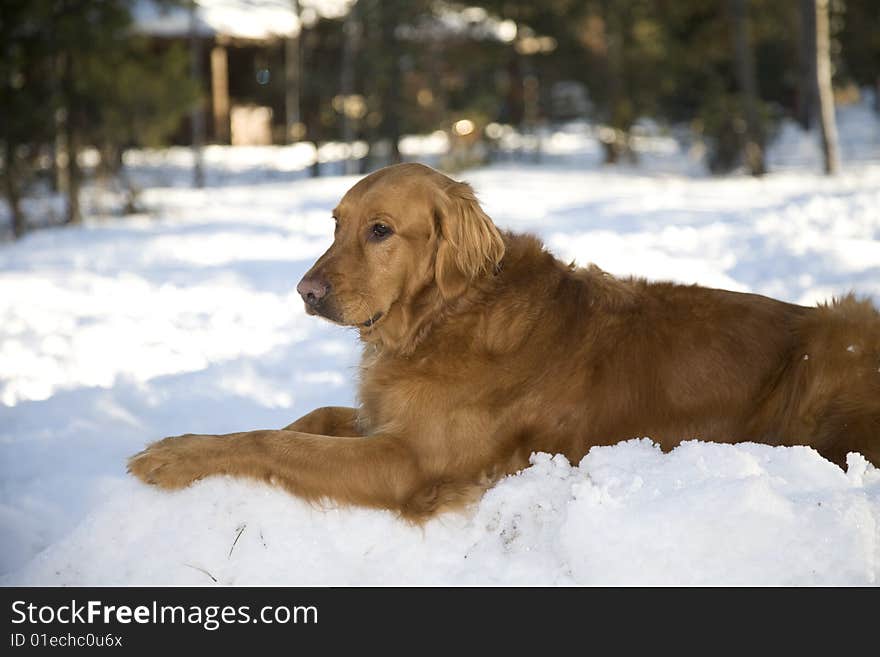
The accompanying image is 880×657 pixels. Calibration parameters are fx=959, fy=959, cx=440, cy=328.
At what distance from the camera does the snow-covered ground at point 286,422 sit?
9.23 ft

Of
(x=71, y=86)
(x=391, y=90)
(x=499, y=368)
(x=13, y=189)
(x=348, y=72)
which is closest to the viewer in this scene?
(x=499, y=368)

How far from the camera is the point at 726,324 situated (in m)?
3.32

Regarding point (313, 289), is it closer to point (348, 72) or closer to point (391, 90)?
point (391, 90)

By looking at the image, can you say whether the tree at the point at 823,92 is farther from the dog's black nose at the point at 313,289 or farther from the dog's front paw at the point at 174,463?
the dog's front paw at the point at 174,463

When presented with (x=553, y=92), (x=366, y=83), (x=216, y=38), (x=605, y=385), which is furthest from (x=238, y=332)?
(x=553, y=92)

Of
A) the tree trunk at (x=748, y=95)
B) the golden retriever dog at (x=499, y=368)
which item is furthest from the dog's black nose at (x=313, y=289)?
the tree trunk at (x=748, y=95)

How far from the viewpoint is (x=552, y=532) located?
2.99 metres

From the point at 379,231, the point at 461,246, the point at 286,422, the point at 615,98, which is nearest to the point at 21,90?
the point at 286,422

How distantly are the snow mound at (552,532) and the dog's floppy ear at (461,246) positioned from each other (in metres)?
0.69

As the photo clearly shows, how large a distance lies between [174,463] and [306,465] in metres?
0.45

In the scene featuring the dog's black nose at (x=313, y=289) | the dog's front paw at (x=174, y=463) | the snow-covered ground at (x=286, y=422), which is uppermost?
the dog's black nose at (x=313, y=289)

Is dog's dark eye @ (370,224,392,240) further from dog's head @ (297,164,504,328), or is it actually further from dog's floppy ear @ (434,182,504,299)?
dog's floppy ear @ (434,182,504,299)
